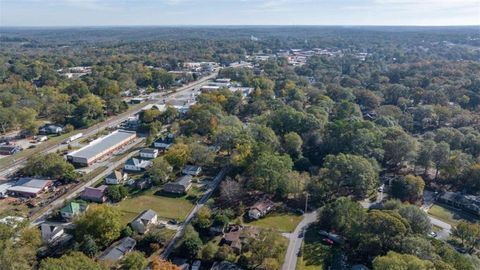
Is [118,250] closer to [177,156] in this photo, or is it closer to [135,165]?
[177,156]

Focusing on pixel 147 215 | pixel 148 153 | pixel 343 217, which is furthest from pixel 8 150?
pixel 343 217

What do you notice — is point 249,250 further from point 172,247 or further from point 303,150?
point 303,150

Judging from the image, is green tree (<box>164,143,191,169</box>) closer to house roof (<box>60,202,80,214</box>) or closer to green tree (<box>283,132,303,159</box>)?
house roof (<box>60,202,80,214</box>)

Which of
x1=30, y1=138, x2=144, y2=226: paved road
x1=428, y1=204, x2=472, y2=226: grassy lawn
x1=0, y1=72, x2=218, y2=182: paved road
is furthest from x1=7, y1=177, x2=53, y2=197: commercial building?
x1=428, y1=204, x2=472, y2=226: grassy lawn

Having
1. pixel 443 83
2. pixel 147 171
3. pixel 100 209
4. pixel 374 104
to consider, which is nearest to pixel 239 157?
pixel 147 171

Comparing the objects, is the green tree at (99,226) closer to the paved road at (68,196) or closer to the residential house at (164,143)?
the paved road at (68,196)

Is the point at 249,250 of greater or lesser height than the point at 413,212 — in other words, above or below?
below
